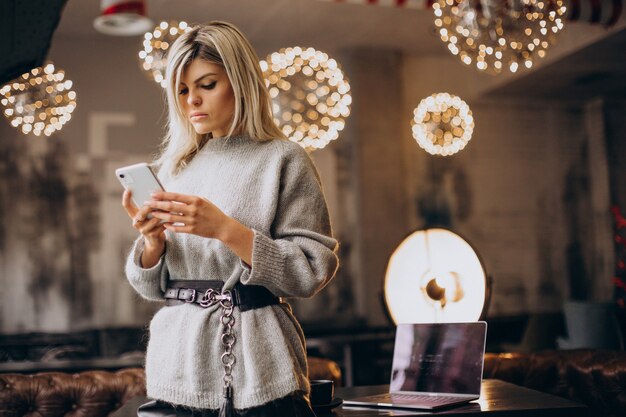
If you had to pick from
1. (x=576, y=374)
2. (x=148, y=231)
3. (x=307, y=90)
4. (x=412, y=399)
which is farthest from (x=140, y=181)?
(x=307, y=90)

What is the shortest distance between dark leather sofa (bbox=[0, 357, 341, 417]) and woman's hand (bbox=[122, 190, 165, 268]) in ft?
3.71

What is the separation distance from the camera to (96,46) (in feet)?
25.7

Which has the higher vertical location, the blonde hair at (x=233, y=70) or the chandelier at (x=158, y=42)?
the chandelier at (x=158, y=42)

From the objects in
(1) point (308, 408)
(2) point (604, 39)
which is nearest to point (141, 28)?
(1) point (308, 408)

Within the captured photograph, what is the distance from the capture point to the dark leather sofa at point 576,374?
2.61 metres

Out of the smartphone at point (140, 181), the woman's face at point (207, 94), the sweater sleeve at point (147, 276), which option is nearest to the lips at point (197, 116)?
the woman's face at point (207, 94)

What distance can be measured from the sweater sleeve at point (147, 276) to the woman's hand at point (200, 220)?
190 mm

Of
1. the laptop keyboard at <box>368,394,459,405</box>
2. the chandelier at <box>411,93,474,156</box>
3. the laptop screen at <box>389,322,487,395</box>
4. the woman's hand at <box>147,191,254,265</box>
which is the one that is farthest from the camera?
the chandelier at <box>411,93,474,156</box>

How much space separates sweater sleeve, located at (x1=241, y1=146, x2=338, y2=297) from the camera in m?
1.48

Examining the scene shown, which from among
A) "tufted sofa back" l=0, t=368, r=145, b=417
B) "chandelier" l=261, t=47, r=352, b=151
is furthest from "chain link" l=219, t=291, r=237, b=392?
"chandelier" l=261, t=47, r=352, b=151

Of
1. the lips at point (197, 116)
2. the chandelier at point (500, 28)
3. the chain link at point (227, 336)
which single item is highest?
the chandelier at point (500, 28)

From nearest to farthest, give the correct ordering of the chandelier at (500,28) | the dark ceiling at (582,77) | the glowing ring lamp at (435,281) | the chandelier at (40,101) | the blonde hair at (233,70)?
1. the blonde hair at (233,70)
2. the glowing ring lamp at (435,281)
3. the chandelier at (500,28)
4. the chandelier at (40,101)
5. the dark ceiling at (582,77)

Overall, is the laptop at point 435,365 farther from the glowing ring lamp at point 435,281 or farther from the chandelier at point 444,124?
the chandelier at point 444,124

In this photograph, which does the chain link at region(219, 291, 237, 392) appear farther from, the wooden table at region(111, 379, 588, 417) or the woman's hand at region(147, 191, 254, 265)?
the wooden table at region(111, 379, 588, 417)
